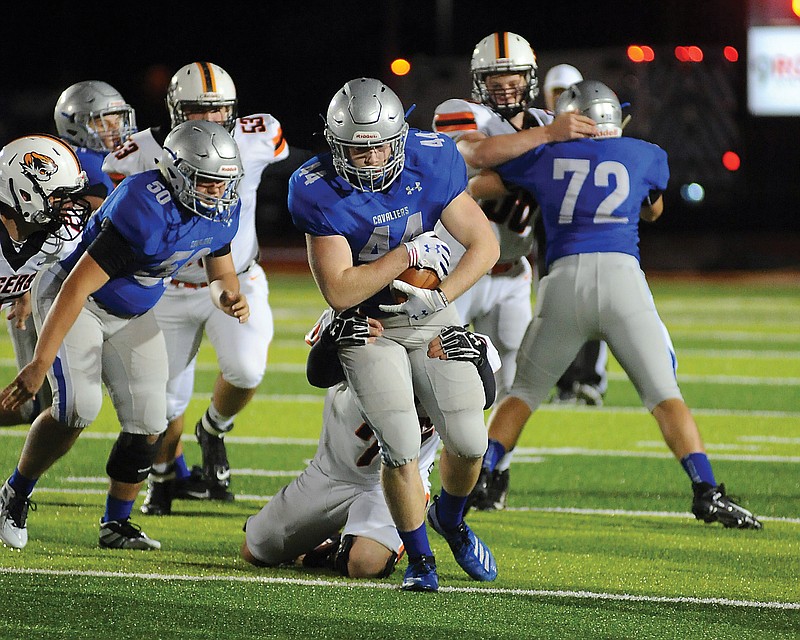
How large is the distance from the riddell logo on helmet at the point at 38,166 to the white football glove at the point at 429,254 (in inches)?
54.0

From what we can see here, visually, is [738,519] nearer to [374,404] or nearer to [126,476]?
[374,404]

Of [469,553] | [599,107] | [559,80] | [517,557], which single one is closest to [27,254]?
[469,553]

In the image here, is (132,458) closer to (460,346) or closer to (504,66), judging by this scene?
(460,346)

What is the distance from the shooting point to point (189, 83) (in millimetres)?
5609

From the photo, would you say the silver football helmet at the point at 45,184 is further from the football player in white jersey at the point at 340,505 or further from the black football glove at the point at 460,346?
the black football glove at the point at 460,346

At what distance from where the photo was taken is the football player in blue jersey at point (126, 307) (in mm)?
4352

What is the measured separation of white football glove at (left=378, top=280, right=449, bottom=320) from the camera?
13.6 ft

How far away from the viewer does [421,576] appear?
4168 mm

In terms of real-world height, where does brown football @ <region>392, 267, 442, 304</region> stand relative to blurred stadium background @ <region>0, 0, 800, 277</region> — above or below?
above

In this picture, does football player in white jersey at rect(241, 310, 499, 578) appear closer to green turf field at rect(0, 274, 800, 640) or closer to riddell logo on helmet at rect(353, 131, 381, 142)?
green turf field at rect(0, 274, 800, 640)

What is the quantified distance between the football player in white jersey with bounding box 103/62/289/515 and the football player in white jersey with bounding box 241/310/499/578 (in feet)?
3.62

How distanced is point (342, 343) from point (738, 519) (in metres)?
1.84

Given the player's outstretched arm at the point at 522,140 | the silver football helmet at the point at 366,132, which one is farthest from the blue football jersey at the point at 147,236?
the player's outstretched arm at the point at 522,140

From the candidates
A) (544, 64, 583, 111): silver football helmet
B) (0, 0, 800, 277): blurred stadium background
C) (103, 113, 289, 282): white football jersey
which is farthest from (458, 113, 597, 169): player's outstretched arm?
(544, 64, 583, 111): silver football helmet
